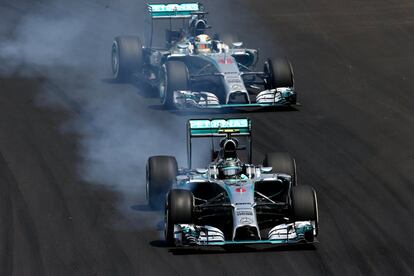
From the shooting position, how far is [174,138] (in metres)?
33.5

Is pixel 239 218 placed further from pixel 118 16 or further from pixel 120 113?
pixel 118 16

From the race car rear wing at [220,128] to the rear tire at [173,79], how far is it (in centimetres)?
877

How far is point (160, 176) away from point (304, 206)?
3099 millimetres

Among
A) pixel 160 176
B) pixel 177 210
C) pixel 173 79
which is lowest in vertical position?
pixel 177 210

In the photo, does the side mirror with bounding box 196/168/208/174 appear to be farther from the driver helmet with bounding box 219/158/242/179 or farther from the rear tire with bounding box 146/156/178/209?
the rear tire with bounding box 146/156/178/209

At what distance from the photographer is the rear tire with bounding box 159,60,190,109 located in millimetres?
36219

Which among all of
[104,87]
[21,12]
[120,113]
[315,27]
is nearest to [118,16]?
[21,12]

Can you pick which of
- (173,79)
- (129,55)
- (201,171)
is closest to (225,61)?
(173,79)

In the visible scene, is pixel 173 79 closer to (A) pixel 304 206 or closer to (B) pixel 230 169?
(B) pixel 230 169

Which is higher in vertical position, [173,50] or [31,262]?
[173,50]

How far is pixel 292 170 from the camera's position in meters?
27.2

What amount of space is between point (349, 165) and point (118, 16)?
2014 centimetres

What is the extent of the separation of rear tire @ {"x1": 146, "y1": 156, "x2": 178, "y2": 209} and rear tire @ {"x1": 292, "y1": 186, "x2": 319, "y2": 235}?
106 inches

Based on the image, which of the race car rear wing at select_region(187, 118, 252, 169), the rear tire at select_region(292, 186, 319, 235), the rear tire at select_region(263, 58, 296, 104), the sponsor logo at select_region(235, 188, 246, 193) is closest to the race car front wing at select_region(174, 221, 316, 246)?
the rear tire at select_region(292, 186, 319, 235)
